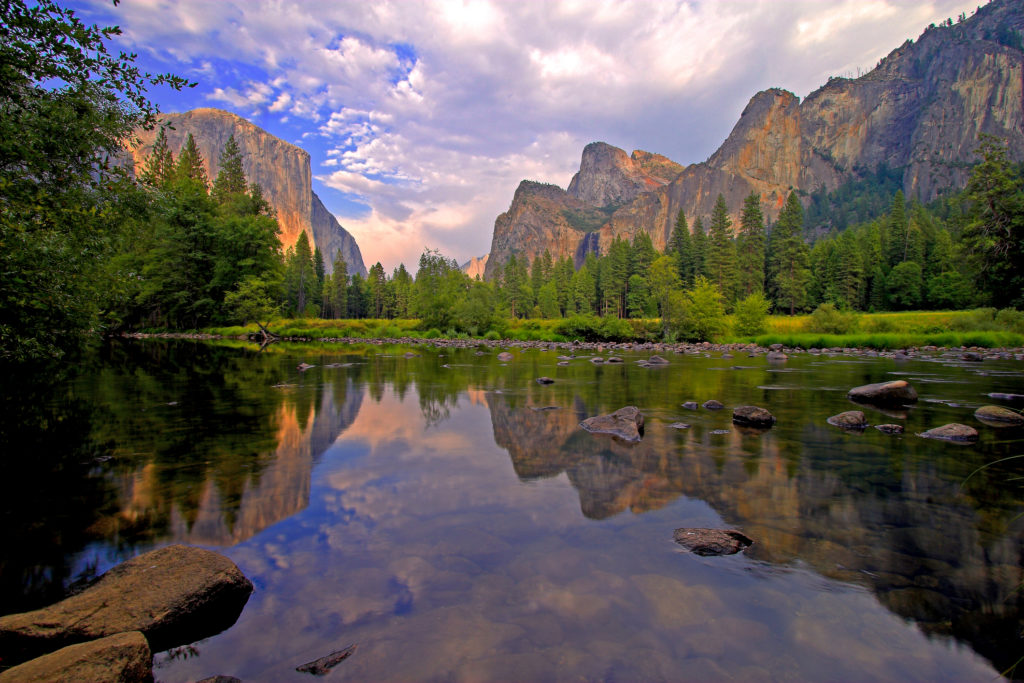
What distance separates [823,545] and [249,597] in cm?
592

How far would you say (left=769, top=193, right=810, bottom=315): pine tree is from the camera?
77625mm

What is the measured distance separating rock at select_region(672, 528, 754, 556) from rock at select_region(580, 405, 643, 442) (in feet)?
14.2

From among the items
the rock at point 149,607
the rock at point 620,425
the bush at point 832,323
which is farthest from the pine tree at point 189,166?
the bush at point 832,323

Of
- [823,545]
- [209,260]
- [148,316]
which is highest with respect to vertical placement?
[209,260]

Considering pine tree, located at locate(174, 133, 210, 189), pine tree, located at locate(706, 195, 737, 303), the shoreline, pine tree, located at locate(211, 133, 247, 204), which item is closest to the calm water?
the shoreline

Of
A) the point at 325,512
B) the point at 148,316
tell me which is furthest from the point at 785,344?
the point at 148,316

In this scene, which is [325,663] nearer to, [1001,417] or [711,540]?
[711,540]

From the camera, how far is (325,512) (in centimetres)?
611

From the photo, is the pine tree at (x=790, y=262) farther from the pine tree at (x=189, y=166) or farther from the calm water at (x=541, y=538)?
the pine tree at (x=189, y=166)

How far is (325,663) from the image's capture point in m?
3.34

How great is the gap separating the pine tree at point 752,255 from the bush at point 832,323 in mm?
30333

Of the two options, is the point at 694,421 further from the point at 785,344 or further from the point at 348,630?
the point at 785,344

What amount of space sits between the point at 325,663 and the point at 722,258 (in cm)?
8789

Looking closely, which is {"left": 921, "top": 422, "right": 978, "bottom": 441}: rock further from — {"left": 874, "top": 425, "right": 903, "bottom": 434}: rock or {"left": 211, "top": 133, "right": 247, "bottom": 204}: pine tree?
{"left": 211, "top": 133, "right": 247, "bottom": 204}: pine tree
